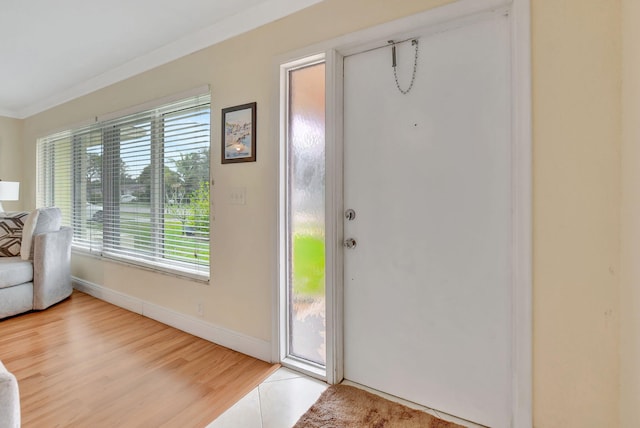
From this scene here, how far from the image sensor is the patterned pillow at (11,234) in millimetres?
3227

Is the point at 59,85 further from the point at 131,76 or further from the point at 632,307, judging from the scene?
the point at 632,307

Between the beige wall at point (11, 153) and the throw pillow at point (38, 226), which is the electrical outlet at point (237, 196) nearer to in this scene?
the throw pillow at point (38, 226)

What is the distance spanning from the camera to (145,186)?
289 centimetres

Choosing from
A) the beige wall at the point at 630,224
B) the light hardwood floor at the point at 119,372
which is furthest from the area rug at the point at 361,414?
the beige wall at the point at 630,224

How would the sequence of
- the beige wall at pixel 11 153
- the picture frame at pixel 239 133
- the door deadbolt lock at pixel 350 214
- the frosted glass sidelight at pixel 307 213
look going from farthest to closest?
the beige wall at pixel 11 153
the picture frame at pixel 239 133
the frosted glass sidelight at pixel 307 213
the door deadbolt lock at pixel 350 214

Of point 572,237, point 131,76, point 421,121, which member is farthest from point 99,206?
point 572,237

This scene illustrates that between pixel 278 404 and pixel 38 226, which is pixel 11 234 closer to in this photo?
pixel 38 226

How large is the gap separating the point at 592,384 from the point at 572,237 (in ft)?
1.98

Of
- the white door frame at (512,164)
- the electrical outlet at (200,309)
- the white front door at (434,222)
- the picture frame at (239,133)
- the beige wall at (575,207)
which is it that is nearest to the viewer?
the beige wall at (575,207)

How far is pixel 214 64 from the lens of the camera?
2336 mm

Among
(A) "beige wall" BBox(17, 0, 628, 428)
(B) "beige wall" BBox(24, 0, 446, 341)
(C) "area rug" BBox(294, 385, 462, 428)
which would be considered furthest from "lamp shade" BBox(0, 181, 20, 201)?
(A) "beige wall" BBox(17, 0, 628, 428)

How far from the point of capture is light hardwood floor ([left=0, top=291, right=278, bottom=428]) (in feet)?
5.20

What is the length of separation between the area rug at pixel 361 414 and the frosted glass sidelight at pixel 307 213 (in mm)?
323

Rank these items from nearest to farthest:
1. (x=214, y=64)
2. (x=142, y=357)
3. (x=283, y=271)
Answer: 1. (x=283, y=271)
2. (x=142, y=357)
3. (x=214, y=64)
